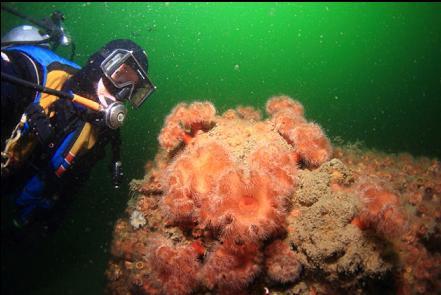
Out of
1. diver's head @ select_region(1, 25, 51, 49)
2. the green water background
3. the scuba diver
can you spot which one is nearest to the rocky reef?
the scuba diver

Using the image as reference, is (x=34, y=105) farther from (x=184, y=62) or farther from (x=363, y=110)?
(x=184, y=62)

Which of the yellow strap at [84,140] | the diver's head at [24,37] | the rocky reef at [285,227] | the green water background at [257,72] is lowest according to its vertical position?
the green water background at [257,72]

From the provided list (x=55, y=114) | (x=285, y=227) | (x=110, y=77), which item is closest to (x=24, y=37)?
(x=55, y=114)

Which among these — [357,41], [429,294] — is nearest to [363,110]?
[357,41]

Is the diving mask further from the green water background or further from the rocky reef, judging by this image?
the green water background

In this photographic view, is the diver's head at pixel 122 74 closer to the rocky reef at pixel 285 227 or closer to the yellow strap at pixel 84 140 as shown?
the yellow strap at pixel 84 140

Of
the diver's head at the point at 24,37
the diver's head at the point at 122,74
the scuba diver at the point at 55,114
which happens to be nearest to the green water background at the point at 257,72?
the scuba diver at the point at 55,114

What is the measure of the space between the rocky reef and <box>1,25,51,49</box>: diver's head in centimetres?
308

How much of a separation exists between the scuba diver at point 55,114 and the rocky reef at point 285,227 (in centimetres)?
159

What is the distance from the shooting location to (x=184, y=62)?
142 feet

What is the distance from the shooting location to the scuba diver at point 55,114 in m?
3.49

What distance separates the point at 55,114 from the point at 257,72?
28.4 meters

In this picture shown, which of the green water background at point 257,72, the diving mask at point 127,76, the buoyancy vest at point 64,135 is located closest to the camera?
the buoyancy vest at point 64,135

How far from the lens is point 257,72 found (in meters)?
30.5
